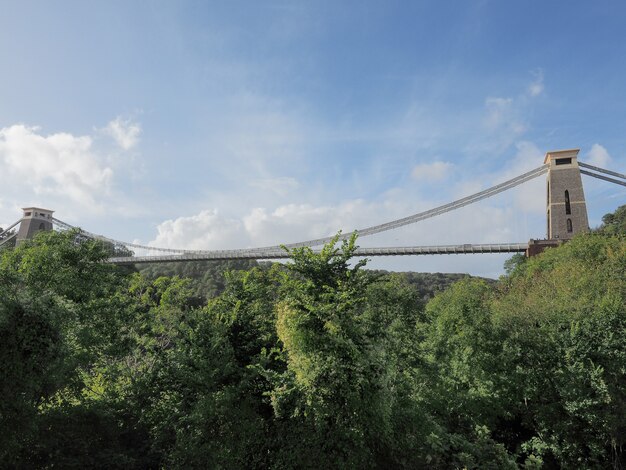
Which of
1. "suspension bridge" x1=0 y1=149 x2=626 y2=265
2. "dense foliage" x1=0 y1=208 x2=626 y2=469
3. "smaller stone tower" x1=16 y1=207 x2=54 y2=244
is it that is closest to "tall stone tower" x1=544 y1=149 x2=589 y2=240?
"suspension bridge" x1=0 y1=149 x2=626 y2=265

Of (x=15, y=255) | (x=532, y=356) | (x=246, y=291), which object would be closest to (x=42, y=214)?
(x=15, y=255)

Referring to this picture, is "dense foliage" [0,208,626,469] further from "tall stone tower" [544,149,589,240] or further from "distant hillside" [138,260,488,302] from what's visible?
"distant hillside" [138,260,488,302]

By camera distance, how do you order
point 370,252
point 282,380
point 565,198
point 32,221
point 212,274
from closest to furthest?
point 282,380 → point 565,198 → point 370,252 → point 32,221 → point 212,274

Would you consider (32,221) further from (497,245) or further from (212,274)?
(497,245)

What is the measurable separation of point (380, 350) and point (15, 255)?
15.6 meters

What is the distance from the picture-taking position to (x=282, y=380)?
12.2m

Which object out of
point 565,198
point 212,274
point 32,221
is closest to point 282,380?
point 565,198

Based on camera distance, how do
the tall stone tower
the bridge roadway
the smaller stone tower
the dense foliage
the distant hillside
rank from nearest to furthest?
the dense foliage, the tall stone tower, the bridge roadway, the smaller stone tower, the distant hillside

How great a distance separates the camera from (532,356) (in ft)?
71.5

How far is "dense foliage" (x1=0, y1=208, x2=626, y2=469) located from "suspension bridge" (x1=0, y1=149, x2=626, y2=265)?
56.4 feet

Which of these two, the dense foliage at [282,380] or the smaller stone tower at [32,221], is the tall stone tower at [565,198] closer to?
the dense foliage at [282,380]

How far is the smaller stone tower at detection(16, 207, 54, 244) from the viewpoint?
263ft

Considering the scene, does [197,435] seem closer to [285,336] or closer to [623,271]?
[285,336]

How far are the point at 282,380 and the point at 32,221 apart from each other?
87.5 meters
